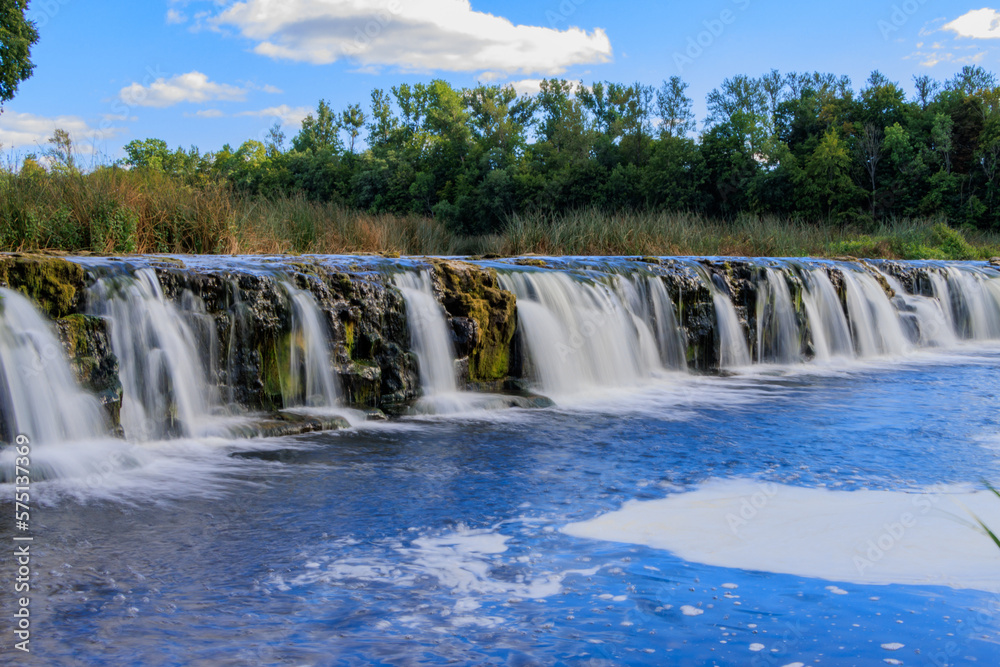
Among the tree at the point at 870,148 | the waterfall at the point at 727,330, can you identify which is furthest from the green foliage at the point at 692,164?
the waterfall at the point at 727,330

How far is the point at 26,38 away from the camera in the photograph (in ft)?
66.6

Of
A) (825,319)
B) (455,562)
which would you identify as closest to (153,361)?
(455,562)

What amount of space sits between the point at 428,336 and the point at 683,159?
3472cm

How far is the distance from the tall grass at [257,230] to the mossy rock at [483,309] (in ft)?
13.7

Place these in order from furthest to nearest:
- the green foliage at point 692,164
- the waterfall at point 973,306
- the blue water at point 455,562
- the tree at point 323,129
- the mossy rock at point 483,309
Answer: the tree at point 323,129
the green foliage at point 692,164
the waterfall at point 973,306
the mossy rock at point 483,309
the blue water at point 455,562

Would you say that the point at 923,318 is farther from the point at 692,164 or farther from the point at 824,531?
the point at 692,164

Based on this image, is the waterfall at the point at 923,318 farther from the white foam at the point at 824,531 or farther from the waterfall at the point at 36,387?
the waterfall at the point at 36,387

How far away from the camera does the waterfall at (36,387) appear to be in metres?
6.55

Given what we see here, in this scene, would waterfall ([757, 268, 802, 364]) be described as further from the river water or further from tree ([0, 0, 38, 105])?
tree ([0, 0, 38, 105])

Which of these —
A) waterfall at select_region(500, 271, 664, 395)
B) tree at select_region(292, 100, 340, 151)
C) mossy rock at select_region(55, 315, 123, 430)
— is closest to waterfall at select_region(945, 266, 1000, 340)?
waterfall at select_region(500, 271, 664, 395)

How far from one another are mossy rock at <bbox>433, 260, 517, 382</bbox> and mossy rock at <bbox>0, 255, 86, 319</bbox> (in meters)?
4.32

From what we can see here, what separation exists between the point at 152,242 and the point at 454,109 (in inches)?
1781

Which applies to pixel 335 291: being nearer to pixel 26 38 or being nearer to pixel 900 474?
pixel 900 474

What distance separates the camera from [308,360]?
8.97 m
